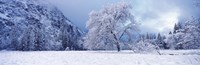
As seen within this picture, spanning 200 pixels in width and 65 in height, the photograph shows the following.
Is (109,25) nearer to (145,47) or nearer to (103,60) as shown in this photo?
(145,47)

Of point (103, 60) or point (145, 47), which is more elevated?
point (145, 47)

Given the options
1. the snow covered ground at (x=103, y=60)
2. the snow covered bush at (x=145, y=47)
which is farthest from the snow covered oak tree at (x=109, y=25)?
the snow covered ground at (x=103, y=60)

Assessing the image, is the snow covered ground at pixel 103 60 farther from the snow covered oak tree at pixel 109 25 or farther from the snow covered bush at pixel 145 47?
the snow covered oak tree at pixel 109 25

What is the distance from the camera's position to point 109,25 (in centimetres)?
4266

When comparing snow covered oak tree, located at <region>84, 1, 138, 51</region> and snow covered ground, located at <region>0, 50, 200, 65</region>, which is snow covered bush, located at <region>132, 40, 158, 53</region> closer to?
snow covered oak tree, located at <region>84, 1, 138, 51</region>

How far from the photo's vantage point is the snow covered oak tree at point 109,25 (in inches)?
1679

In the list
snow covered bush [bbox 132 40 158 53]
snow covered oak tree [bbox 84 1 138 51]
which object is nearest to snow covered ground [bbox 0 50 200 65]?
snow covered bush [bbox 132 40 158 53]

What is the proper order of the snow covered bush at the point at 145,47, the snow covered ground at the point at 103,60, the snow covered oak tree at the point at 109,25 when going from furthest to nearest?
the snow covered oak tree at the point at 109,25 < the snow covered bush at the point at 145,47 < the snow covered ground at the point at 103,60

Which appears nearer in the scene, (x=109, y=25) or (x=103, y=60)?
(x=103, y=60)

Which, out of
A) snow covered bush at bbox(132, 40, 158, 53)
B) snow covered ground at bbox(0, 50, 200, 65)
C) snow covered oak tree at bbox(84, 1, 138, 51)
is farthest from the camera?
snow covered oak tree at bbox(84, 1, 138, 51)

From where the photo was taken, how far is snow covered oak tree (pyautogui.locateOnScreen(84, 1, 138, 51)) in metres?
42.7

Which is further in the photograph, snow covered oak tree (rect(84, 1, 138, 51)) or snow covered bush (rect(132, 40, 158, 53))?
snow covered oak tree (rect(84, 1, 138, 51))

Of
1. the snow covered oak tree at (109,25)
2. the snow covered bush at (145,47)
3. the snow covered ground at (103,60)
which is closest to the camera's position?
the snow covered ground at (103,60)

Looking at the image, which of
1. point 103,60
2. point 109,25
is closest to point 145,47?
point 109,25
